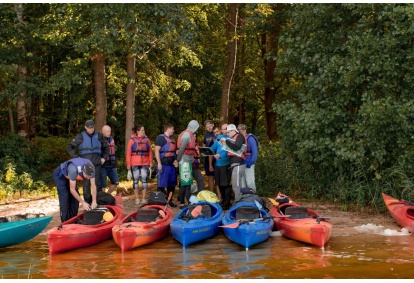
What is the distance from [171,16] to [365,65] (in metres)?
5.33

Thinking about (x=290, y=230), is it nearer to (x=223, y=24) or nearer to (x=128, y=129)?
(x=128, y=129)

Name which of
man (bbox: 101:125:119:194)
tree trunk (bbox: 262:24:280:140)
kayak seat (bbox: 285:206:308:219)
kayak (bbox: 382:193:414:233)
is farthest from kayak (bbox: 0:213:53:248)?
tree trunk (bbox: 262:24:280:140)

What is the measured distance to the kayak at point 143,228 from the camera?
10.4 meters

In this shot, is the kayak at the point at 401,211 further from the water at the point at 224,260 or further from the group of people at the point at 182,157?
the group of people at the point at 182,157

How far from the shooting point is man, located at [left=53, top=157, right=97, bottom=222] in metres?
10.4

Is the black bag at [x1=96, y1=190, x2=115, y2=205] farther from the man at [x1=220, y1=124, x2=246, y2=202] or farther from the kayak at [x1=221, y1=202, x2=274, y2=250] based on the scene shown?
the man at [x1=220, y1=124, x2=246, y2=202]

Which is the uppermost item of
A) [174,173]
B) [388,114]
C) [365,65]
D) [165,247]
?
[365,65]

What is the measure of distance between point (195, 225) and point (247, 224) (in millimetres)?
917

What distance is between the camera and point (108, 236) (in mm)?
11289

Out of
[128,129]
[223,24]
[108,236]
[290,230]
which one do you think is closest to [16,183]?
[128,129]

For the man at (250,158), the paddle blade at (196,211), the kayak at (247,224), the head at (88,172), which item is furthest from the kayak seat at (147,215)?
the man at (250,158)

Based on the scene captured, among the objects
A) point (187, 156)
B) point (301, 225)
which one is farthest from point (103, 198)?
point (301, 225)

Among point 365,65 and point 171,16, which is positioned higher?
point 171,16

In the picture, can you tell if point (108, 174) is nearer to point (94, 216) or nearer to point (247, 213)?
point (94, 216)
